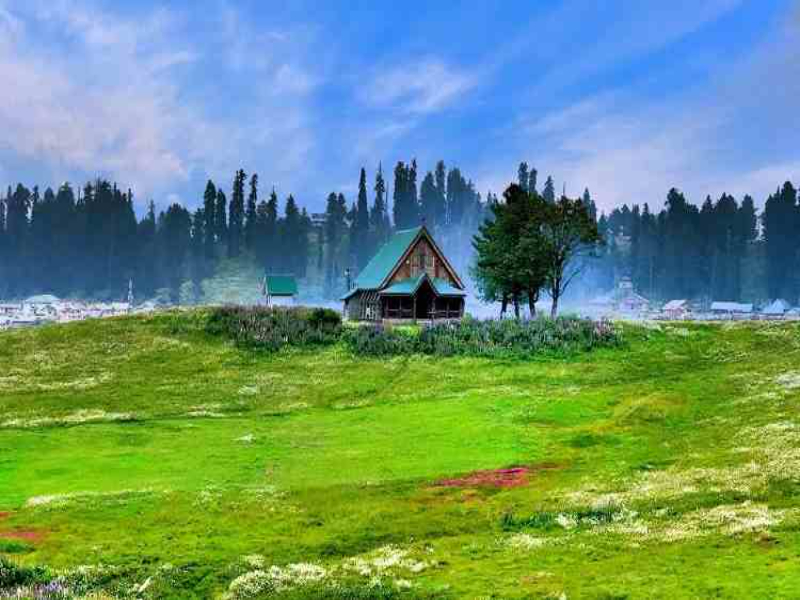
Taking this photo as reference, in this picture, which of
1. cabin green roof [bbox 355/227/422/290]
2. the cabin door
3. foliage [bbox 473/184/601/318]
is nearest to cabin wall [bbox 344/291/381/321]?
cabin green roof [bbox 355/227/422/290]

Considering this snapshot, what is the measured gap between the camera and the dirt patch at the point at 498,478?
2819cm

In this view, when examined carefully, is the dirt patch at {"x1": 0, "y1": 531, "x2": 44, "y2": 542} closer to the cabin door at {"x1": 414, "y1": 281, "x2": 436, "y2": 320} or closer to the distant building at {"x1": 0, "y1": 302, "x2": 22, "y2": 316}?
the cabin door at {"x1": 414, "y1": 281, "x2": 436, "y2": 320}

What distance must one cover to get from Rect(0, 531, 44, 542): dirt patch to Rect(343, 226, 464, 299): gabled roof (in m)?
68.5

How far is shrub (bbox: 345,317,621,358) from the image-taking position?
215 feet

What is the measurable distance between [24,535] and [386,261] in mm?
74218

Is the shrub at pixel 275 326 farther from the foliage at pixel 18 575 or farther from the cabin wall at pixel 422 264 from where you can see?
the foliage at pixel 18 575

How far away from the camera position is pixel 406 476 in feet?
98.1

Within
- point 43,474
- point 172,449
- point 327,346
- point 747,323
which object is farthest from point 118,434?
point 747,323

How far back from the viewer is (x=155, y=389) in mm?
54812

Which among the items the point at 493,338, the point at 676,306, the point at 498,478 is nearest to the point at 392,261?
the point at 493,338

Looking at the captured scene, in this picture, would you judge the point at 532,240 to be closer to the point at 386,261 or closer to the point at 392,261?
the point at 392,261

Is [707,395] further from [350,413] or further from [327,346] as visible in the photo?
[327,346]

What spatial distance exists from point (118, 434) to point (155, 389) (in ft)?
44.4

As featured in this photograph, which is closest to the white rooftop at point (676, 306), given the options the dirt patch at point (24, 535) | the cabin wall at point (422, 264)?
the cabin wall at point (422, 264)
